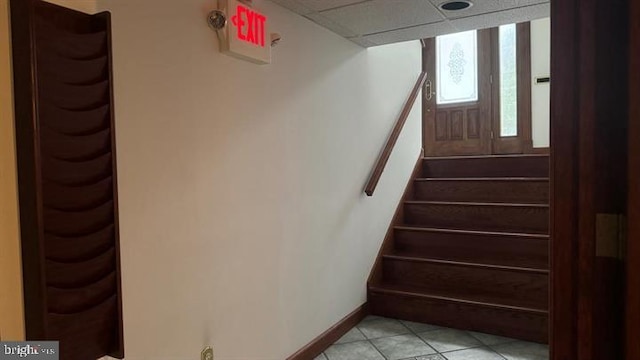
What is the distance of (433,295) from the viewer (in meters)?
3.09

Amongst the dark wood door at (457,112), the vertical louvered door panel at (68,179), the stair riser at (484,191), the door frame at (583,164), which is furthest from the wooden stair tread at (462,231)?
the vertical louvered door panel at (68,179)

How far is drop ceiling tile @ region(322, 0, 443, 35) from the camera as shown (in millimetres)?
2246

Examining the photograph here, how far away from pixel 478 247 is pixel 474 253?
58 millimetres

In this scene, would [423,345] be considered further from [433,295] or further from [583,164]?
[583,164]

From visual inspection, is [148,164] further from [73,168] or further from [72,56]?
[72,56]

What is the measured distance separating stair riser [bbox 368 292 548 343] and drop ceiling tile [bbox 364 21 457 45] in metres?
1.85

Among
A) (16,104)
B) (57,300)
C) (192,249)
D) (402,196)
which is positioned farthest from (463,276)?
(16,104)

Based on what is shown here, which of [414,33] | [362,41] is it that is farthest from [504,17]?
[362,41]

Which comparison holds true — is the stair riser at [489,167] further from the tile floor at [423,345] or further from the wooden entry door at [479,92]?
the tile floor at [423,345]

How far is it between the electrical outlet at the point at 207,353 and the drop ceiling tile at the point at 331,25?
1.81 meters

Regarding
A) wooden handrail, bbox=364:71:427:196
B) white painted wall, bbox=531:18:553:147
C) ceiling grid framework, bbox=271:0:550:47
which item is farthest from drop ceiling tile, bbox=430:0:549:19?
white painted wall, bbox=531:18:553:147

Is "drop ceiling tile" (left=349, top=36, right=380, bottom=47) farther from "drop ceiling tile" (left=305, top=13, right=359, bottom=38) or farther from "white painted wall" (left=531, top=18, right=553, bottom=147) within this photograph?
"white painted wall" (left=531, top=18, right=553, bottom=147)

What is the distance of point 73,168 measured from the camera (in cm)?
117

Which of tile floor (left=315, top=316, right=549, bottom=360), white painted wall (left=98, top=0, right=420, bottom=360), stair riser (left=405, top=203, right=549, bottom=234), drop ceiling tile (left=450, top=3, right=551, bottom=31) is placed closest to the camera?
white painted wall (left=98, top=0, right=420, bottom=360)
